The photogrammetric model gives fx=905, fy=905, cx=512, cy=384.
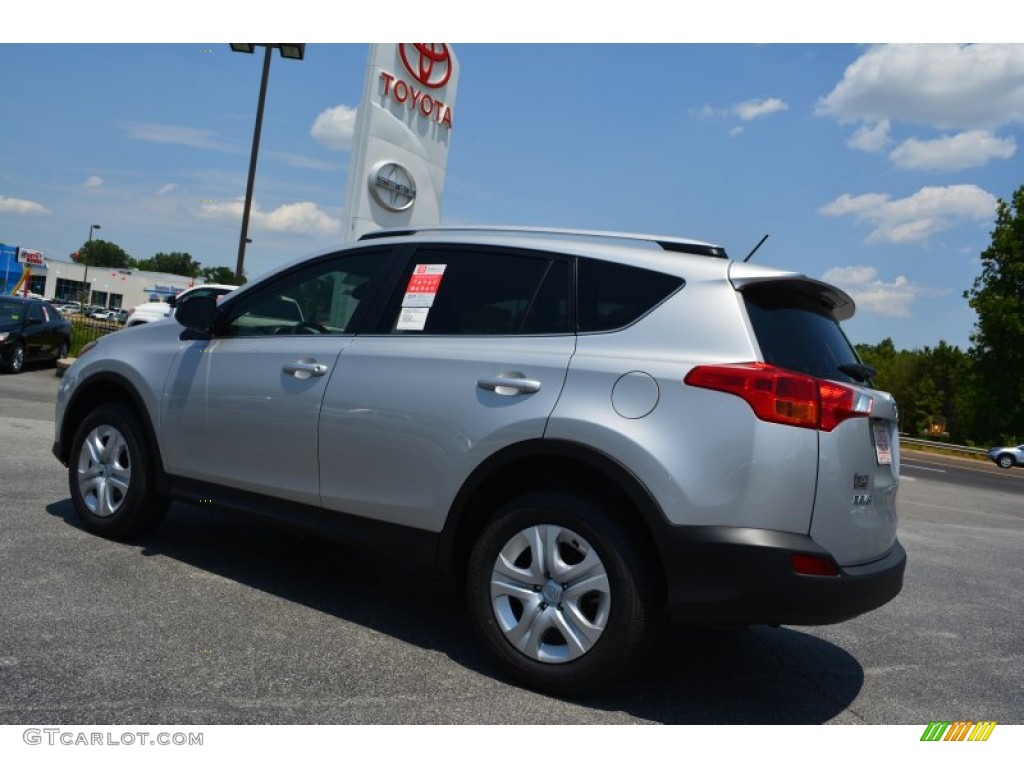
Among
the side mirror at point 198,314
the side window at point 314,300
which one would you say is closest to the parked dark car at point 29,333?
the side mirror at point 198,314

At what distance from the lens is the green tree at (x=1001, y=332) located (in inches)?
1892

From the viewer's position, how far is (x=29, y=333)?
17.2m

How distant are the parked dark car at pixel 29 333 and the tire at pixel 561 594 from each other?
15.9 meters

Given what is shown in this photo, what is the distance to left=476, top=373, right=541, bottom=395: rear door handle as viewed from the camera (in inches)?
140

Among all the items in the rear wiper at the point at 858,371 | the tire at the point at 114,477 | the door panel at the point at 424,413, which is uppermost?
the rear wiper at the point at 858,371

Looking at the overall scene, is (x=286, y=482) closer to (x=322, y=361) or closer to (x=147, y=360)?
(x=322, y=361)

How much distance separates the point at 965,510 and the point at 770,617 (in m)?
11.3

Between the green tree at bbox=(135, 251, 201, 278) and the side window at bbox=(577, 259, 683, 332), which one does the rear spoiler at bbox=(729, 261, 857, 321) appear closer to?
the side window at bbox=(577, 259, 683, 332)

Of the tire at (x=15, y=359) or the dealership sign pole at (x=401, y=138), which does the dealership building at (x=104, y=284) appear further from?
the dealership sign pole at (x=401, y=138)

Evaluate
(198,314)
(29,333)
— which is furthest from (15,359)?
(198,314)

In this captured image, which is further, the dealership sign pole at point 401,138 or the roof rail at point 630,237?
the dealership sign pole at point 401,138

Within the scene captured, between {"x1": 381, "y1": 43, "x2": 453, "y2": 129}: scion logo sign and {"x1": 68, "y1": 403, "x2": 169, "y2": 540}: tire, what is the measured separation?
12571 mm
